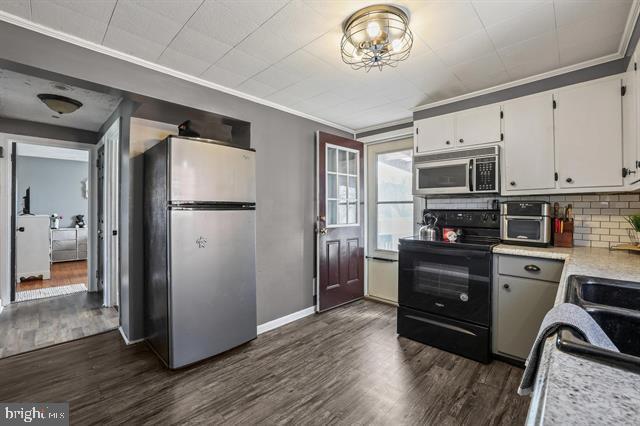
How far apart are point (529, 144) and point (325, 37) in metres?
1.90

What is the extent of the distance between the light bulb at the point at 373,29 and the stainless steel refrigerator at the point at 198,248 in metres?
1.41

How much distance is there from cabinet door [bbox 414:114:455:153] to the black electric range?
2.37ft

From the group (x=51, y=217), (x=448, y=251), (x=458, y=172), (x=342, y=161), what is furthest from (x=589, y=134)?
(x=51, y=217)

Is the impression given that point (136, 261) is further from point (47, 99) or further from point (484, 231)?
point (484, 231)

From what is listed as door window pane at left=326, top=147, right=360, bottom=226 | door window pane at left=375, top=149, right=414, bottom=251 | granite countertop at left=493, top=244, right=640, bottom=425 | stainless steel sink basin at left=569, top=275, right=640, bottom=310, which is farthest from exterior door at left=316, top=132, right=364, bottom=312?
granite countertop at left=493, top=244, right=640, bottom=425

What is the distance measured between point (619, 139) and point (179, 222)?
326 cm

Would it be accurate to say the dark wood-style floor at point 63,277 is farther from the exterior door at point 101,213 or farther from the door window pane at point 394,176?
the door window pane at point 394,176

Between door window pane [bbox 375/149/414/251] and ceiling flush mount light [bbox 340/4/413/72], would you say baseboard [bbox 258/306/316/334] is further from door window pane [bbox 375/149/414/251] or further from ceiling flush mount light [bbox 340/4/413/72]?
ceiling flush mount light [bbox 340/4/413/72]

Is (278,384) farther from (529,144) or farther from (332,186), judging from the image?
(529,144)

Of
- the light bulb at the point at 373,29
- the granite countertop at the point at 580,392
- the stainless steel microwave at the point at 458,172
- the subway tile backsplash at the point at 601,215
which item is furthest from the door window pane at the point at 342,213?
the granite countertop at the point at 580,392

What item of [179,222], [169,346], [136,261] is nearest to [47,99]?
[136,261]

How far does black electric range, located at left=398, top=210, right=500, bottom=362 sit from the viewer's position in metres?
2.36

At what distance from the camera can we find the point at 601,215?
2.33 meters

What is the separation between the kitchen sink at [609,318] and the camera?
635 millimetres
